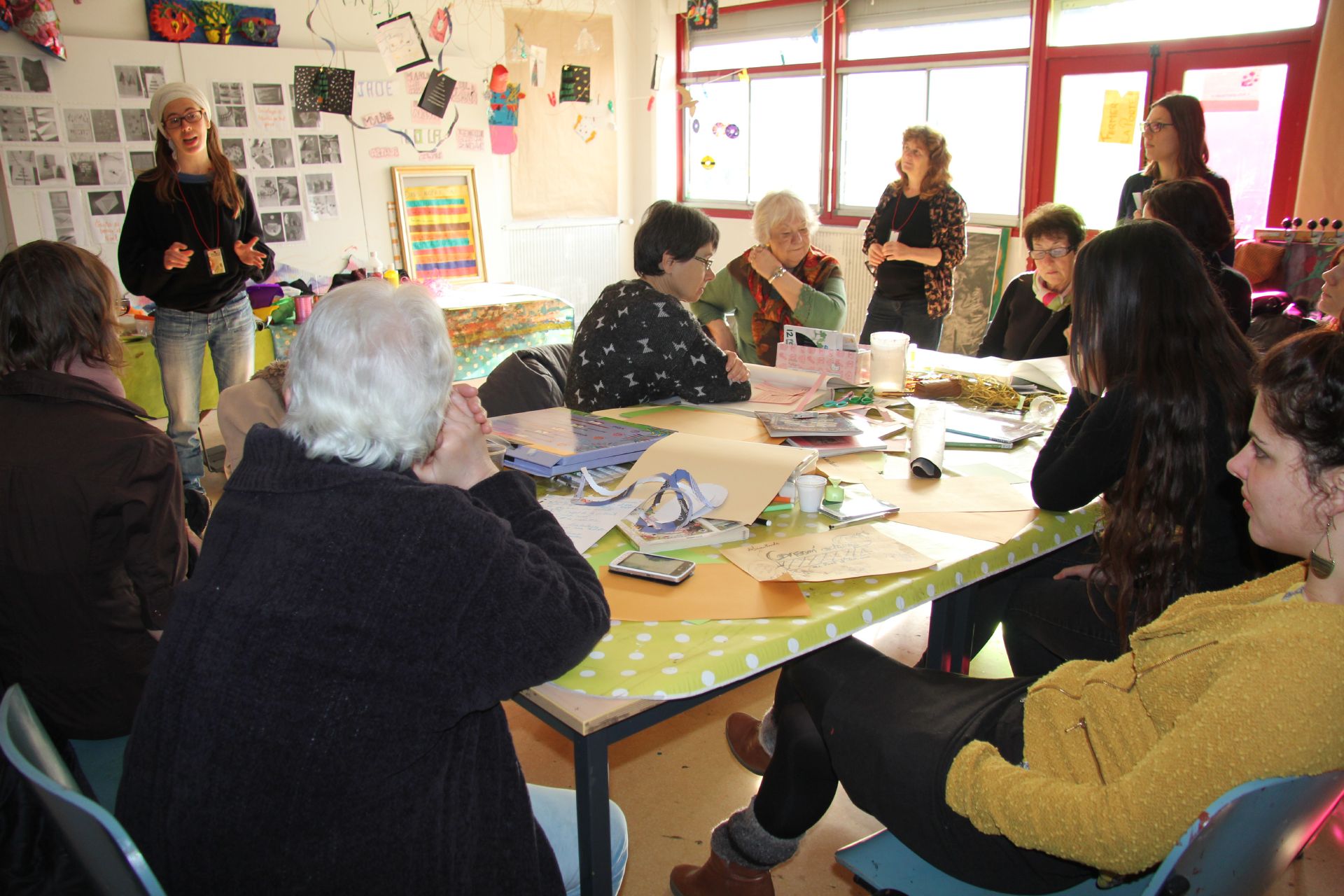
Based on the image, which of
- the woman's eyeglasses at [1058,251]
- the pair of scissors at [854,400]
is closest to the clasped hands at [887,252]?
the woman's eyeglasses at [1058,251]

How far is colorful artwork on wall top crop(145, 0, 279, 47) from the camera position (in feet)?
15.9

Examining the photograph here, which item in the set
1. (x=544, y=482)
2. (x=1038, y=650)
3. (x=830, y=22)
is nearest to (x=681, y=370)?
(x=544, y=482)

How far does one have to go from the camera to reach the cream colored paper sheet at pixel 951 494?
1772mm

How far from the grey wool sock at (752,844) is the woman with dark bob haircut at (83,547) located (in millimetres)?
1002

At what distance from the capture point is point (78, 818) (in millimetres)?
839

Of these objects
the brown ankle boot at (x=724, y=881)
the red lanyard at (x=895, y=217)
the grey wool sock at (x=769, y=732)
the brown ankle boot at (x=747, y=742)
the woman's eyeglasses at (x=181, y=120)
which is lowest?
the brown ankle boot at (x=747, y=742)

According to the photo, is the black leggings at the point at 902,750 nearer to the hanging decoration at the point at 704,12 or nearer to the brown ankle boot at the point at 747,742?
the brown ankle boot at the point at 747,742

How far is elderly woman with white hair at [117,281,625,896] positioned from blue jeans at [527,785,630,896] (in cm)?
20

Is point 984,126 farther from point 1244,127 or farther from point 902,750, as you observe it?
point 902,750

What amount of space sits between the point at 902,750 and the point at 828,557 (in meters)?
0.38

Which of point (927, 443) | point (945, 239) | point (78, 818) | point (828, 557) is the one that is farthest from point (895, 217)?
point (78, 818)

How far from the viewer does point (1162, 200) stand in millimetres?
2830

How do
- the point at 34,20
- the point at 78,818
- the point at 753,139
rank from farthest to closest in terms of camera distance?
the point at 753,139 → the point at 34,20 → the point at 78,818

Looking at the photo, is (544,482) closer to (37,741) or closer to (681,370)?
(681,370)
